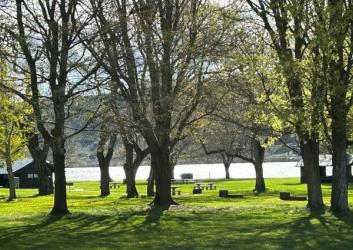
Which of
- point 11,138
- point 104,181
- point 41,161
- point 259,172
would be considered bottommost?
point 104,181

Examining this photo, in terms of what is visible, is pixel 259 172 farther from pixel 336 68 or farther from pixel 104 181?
pixel 336 68

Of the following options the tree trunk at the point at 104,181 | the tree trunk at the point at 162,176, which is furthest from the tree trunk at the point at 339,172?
the tree trunk at the point at 104,181

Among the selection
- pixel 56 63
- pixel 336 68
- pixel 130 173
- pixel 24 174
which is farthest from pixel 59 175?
pixel 24 174

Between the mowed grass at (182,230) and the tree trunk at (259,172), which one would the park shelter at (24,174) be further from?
the mowed grass at (182,230)

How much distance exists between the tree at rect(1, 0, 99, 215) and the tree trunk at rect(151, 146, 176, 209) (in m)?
5.73

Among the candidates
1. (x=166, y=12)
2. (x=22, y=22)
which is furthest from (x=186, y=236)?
(x=166, y=12)

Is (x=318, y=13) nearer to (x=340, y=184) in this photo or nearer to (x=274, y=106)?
(x=274, y=106)

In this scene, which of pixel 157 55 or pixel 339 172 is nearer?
pixel 339 172

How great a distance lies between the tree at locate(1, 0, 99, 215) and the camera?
19.4m

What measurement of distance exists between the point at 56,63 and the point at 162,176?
28.8ft

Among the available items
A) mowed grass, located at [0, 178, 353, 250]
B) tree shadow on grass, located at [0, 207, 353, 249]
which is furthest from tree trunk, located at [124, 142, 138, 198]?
tree shadow on grass, located at [0, 207, 353, 249]

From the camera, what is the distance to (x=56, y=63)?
65.2 ft

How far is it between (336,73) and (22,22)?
33.4ft

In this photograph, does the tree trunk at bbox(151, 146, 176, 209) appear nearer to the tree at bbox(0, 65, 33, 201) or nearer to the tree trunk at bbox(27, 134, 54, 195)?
the tree at bbox(0, 65, 33, 201)
